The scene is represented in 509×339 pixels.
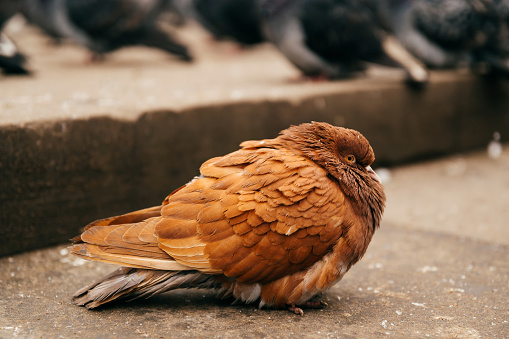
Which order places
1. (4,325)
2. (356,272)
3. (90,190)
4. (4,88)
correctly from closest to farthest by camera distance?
(4,325), (356,272), (90,190), (4,88)

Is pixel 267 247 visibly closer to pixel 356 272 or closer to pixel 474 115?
pixel 356 272

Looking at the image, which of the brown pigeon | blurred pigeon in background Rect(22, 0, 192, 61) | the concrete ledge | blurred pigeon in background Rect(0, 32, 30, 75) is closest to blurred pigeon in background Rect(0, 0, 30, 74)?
blurred pigeon in background Rect(0, 32, 30, 75)

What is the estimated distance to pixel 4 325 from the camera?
2562 millimetres

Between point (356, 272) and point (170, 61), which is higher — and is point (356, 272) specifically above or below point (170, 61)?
below

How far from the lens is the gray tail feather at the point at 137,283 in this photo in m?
2.64

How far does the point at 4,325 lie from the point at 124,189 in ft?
4.81

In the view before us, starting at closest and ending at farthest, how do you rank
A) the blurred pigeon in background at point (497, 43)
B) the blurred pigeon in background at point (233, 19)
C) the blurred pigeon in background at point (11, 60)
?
the blurred pigeon in background at point (11, 60) → the blurred pigeon in background at point (497, 43) → the blurred pigeon in background at point (233, 19)

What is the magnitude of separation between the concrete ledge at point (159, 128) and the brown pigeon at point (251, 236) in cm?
89

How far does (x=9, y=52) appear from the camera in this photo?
5.29m

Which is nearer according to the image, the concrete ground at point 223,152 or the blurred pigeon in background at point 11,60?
the concrete ground at point 223,152

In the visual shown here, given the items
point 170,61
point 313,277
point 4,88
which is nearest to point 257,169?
point 313,277

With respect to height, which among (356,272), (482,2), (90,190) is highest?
(482,2)

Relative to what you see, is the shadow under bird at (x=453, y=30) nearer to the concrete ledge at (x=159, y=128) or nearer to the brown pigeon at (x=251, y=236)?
the concrete ledge at (x=159, y=128)

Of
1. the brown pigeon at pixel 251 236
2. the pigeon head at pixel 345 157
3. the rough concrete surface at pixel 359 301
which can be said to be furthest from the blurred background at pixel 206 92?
the pigeon head at pixel 345 157
